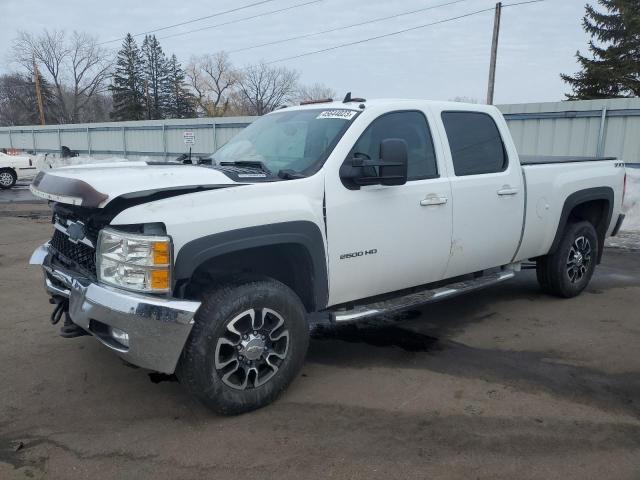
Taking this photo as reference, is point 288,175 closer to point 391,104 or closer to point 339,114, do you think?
point 339,114

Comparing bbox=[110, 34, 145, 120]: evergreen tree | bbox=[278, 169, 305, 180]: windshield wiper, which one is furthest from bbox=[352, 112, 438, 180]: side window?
bbox=[110, 34, 145, 120]: evergreen tree

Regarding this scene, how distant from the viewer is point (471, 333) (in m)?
5.03

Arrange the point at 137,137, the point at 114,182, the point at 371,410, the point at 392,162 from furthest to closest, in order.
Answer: the point at 137,137
the point at 392,162
the point at 371,410
the point at 114,182

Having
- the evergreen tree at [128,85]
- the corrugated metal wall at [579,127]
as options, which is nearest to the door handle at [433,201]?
the corrugated metal wall at [579,127]

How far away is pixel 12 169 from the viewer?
1934 cm

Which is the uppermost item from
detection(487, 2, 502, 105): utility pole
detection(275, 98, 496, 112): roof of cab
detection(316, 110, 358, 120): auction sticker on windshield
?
detection(487, 2, 502, 105): utility pole

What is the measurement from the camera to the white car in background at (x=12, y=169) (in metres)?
19.2

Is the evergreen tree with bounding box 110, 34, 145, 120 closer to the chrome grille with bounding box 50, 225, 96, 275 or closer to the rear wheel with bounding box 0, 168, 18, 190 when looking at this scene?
the rear wheel with bounding box 0, 168, 18, 190

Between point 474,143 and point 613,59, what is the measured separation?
2795cm

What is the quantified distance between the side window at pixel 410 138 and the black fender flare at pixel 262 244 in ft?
2.89

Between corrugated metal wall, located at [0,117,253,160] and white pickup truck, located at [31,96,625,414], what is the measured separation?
48.1 feet

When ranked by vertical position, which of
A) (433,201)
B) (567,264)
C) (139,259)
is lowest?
(567,264)

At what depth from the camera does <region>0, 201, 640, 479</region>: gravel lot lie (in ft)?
9.72

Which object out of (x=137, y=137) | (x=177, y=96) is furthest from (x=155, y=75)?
(x=137, y=137)
